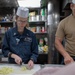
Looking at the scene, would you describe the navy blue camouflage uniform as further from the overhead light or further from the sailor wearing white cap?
the overhead light

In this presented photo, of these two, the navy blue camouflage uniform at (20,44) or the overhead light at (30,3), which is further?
the overhead light at (30,3)

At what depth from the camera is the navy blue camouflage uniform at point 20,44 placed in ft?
5.82

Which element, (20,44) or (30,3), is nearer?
(20,44)

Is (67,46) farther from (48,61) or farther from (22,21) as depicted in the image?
(48,61)

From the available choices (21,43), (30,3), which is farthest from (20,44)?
(30,3)

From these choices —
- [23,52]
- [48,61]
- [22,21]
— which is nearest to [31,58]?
[23,52]

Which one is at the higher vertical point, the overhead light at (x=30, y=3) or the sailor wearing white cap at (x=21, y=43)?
the overhead light at (x=30, y=3)

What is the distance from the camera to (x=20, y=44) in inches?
70.3

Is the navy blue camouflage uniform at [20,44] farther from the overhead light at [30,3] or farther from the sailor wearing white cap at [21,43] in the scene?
the overhead light at [30,3]

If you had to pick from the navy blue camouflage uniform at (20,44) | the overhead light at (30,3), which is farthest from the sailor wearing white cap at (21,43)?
the overhead light at (30,3)

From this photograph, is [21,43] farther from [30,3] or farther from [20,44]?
[30,3]

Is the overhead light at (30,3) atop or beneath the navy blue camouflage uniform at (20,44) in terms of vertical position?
atop

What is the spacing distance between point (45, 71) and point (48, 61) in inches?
175

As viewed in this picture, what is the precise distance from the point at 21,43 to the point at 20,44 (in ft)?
0.06
